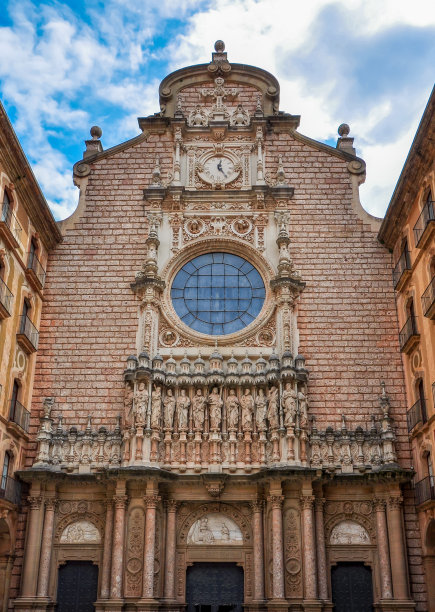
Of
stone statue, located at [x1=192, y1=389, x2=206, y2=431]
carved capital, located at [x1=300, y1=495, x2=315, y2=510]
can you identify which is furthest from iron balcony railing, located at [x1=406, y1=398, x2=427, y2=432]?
stone statue, located at [x1=192, y1=389, x2=206, y2=431]

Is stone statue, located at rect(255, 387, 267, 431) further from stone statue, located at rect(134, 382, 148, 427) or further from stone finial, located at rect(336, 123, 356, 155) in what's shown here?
stone finial, located at rect(336, 123, 356, 155)

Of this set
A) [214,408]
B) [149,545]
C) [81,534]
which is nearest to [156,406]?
[214,408]

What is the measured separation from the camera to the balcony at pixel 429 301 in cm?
1901

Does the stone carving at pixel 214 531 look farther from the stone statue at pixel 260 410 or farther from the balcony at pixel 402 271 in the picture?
the balcony at pixel 402 271

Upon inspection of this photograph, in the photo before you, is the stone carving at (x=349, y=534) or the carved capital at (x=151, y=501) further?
the stone carving at (x=349, y=534)

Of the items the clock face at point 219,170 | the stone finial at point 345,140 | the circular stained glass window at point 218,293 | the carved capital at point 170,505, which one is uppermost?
the stone finial at point 345,140

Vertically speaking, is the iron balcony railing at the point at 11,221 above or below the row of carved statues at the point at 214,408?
above

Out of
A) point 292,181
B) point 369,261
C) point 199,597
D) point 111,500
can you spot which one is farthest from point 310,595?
point 292,181

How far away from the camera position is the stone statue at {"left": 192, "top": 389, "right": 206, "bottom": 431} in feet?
70.3

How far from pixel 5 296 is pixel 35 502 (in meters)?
6.13

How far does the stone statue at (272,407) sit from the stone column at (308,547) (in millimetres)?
2309

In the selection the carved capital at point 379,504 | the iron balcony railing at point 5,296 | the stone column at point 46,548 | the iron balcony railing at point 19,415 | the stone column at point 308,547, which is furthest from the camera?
the iron balcony railing at point 19,415

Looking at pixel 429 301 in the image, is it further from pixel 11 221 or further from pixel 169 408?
pixel 11 221

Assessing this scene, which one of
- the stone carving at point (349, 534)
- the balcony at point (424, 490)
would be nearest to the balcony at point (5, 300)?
the stone carving at point (349, 534)
